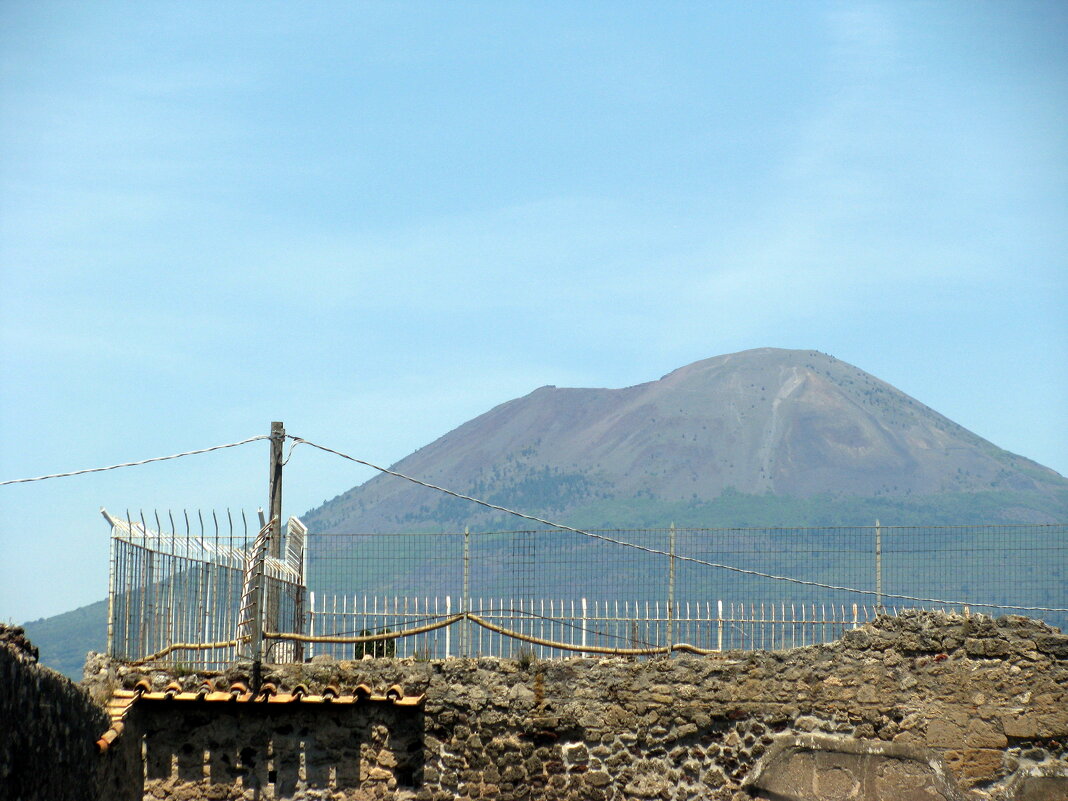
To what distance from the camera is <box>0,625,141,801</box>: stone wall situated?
9.99 meters

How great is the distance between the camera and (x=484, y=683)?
16.1 m

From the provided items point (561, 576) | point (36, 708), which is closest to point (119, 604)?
point (36, 708)

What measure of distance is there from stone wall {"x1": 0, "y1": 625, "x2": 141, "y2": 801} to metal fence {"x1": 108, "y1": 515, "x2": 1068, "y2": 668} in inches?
99.2

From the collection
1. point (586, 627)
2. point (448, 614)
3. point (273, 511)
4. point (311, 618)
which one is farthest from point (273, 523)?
point (586, 627)

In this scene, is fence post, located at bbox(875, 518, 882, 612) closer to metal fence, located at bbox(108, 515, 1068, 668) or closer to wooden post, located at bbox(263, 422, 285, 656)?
metal fence, located at bbox(108, 515, 1068, 668)

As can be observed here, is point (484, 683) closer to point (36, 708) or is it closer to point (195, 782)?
point (195, 782)

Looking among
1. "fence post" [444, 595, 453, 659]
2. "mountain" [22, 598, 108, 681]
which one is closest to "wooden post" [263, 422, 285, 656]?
"fence post" [444, 595, 453, 659]

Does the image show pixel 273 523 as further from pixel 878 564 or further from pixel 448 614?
pixel 878 564

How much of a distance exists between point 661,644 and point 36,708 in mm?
7698

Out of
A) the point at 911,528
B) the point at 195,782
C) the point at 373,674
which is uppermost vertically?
the point at 911,528

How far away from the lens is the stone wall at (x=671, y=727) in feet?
50.7

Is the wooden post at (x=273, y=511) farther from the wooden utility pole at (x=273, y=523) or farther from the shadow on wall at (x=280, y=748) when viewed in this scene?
the shadow on wall at (x=280, y=748)

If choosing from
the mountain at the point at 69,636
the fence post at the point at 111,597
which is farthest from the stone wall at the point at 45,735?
the mountain at the point at 69,636

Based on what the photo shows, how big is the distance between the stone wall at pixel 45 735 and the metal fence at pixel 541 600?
2519 millimetres
